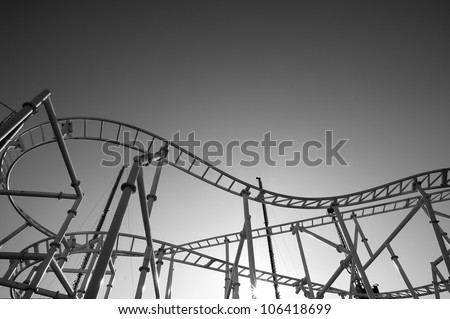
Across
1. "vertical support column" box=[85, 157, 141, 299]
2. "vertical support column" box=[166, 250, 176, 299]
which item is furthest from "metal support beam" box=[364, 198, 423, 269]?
"vertical support column" box=[85, 157, 141, 299]

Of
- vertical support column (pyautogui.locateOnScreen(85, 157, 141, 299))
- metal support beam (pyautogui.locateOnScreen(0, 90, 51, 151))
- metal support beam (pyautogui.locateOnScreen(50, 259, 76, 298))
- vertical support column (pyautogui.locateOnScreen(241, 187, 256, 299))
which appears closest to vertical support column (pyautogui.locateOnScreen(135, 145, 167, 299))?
vertical support column (pyautogui.locateOnScreen(85, 157, 141, 299))

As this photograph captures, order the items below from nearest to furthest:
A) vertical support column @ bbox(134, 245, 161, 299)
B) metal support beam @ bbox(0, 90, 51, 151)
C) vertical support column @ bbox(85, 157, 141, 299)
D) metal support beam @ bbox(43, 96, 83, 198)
Answer: vertical support column @ bbox(85, 157, 141, 299)
metal support beam @ bbox(0, 90, 51, 151)
vertical support column @ bbox(134, 245, 161, 299)
metal support beam @ bbox(43, 96, 83, 198)

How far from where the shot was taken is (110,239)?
10.2 ft

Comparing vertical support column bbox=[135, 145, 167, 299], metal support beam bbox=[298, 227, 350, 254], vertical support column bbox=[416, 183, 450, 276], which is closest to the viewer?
vertical support column bbox=[135, 145, 167, 299]

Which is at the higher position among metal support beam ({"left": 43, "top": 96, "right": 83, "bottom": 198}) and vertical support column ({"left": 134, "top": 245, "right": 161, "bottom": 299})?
metal support beam ({"left": 43, "top": 96, "right": 83, "bottom": 198})

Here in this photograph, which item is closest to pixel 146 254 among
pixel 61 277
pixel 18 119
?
pixel 61 277

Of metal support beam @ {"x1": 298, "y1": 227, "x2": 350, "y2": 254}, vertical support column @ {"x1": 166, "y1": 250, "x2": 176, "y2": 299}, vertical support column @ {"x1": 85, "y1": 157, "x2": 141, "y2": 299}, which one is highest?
metal support beam @ {"x1": 298, "y1": 227, "x2": 350, "y2": 254}

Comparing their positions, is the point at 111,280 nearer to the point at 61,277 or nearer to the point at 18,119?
the point at 61,277

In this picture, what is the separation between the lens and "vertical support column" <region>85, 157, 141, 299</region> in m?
2.71

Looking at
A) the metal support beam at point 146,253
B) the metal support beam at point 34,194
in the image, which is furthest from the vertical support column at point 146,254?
the metal support beam at point 34,194

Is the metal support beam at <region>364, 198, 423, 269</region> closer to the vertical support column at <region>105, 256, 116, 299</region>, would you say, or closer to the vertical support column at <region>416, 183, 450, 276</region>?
the vertical support column at <region>416, 183, 450, 276</region>

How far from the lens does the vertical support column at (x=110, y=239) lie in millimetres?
2711

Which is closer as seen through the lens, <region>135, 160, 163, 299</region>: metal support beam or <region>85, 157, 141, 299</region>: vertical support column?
<region>85, 157, 141, 299</region>: vertical support column

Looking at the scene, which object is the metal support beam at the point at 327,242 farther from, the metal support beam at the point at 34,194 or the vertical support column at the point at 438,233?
the metal support beam at the point at 34,194
